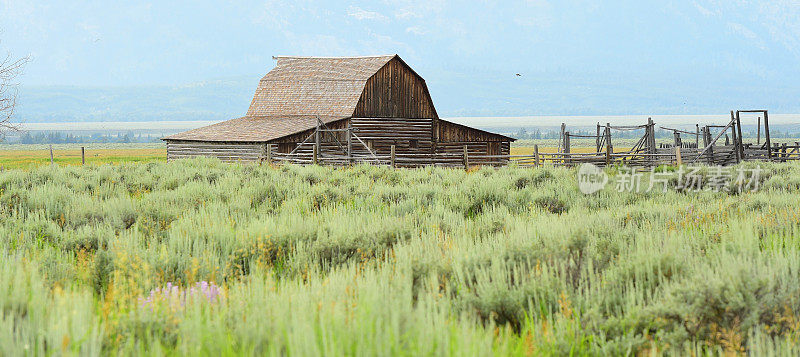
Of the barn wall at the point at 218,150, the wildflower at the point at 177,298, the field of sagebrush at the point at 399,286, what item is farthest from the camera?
the barn wall at the point at 218,150

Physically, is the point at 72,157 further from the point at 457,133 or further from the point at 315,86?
the point at 457,133

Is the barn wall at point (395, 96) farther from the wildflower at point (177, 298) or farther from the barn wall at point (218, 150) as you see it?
the wildflower at point (177, 298)

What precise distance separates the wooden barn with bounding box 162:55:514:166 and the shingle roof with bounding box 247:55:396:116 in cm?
5

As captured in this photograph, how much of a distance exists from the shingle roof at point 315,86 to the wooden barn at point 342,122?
5 centimetres

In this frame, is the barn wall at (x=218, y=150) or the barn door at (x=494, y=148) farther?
the barn door at (x=494, y=148)

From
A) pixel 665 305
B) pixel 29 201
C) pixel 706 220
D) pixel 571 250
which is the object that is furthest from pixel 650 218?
pixel 29 201

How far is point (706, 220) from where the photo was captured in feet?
23.5

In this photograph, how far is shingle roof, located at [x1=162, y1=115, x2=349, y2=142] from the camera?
88.5ft

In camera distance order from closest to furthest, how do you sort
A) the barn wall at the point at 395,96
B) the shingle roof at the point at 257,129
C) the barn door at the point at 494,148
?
the shingle roof at the point at 257,129 → the barn wall at the point at 395,96 → the barn door at the point at 494,148

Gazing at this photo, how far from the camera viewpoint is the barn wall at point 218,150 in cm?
2668

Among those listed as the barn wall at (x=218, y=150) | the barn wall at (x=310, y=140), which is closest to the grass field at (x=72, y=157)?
the barn wall at (x=218, y=150)

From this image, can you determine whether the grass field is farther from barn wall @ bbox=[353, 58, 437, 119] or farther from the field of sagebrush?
barn wall @ bbox=[353, 58, 437, 119]

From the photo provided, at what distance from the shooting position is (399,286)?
4062 millimetres

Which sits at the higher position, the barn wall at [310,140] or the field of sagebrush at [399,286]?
the barn wall at [310,140]
